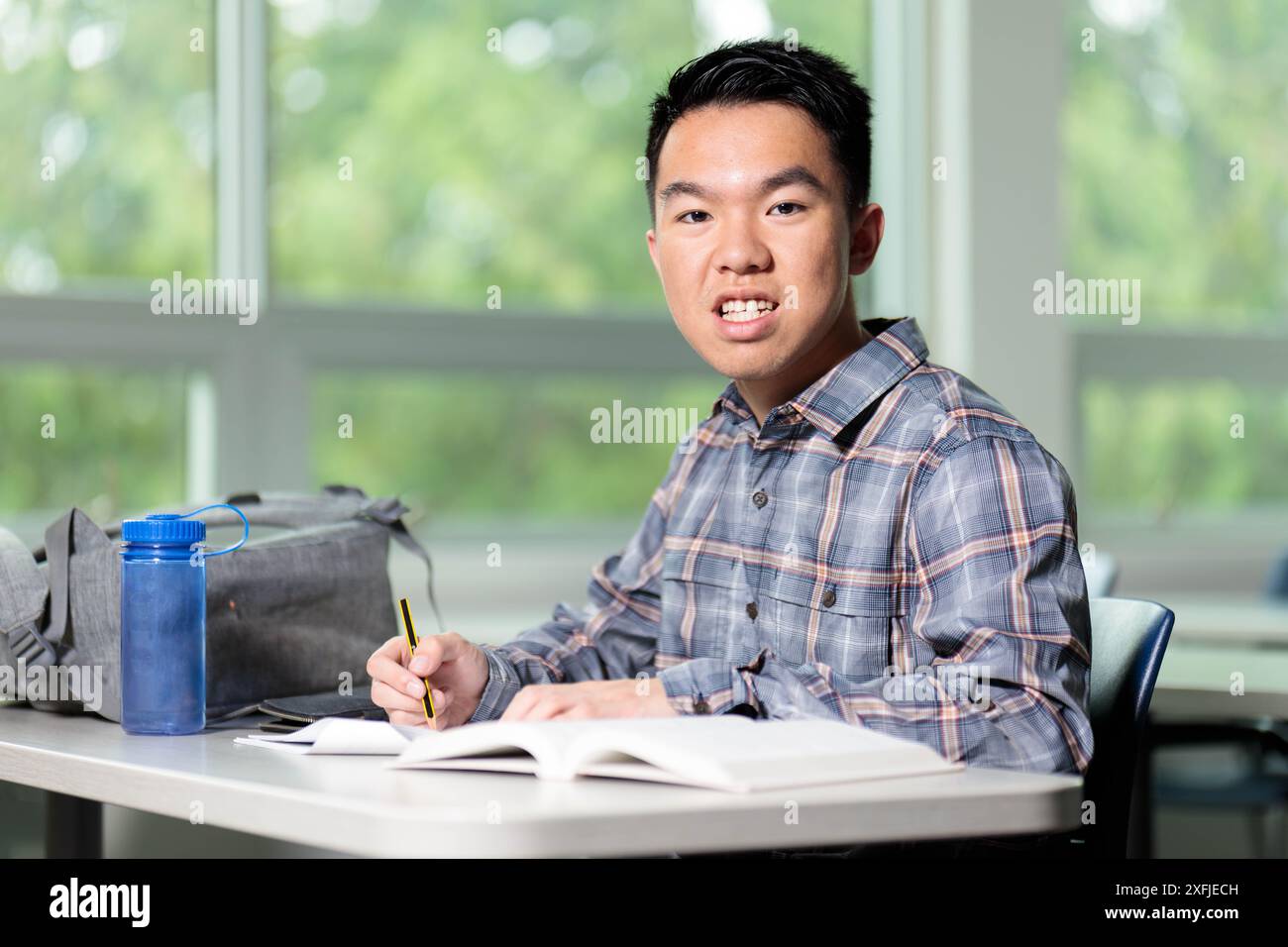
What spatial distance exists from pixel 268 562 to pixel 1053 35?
3172 mm

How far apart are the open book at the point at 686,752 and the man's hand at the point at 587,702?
144mm

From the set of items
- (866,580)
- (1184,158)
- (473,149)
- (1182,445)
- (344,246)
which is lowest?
(866,580)

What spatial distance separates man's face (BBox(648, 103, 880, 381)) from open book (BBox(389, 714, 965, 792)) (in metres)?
0.48

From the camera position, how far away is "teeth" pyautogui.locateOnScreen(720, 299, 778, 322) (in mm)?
1576

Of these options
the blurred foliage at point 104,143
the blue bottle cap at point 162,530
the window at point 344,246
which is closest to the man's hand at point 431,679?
the blue bottle cap at point 162,530

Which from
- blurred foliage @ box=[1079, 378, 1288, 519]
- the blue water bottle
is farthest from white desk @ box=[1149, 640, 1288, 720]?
blurred foliage @ box=[1079, 378, 1288, 519]

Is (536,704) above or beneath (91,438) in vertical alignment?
beneath

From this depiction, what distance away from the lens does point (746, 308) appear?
158cm

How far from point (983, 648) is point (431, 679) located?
0.53m

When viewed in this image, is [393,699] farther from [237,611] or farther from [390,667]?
[237,611]

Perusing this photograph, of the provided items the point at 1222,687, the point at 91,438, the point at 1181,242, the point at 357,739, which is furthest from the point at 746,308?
the point at 1181,242

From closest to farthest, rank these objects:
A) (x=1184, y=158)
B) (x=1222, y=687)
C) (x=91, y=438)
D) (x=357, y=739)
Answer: (x=357, y=739) → (x=1222, y=687) → (x=91, y=438) → (x=1184, y=158)

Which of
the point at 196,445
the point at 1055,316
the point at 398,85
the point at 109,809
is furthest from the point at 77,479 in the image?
the point at 1055,316
